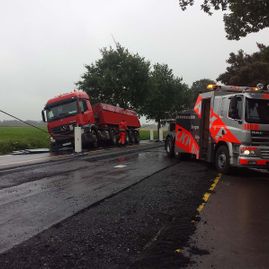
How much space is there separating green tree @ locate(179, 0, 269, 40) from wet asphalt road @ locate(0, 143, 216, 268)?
6.99 m

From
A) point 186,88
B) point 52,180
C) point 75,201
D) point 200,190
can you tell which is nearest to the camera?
point 75,201

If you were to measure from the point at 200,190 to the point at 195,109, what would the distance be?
6.49 m

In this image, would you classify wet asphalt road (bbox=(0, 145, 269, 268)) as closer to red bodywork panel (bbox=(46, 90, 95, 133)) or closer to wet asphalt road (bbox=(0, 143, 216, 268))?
wet asphalt road (bbox=(0, 143, 216, 268))

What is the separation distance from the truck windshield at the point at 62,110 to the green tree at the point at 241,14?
982 cm

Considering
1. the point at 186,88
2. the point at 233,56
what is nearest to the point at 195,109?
the point at 233,56

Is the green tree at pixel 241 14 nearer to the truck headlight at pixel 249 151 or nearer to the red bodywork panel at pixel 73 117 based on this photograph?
the truck headlight at pixel 249 151

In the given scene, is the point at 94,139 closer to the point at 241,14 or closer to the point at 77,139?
the point at 77,139

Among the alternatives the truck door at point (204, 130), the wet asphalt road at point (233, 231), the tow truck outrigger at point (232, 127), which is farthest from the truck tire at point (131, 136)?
the wet asphalt road at point (233, 231)

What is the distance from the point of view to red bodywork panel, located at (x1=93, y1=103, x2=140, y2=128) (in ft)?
90.8

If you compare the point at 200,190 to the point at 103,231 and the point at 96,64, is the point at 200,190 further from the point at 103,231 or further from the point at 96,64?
the point at 96,64

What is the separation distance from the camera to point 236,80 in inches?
1558

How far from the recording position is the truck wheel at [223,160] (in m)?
12.9

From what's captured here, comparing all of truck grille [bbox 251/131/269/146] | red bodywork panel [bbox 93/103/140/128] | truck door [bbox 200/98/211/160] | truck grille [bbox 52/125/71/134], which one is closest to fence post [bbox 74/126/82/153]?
truck grille [bbox 52/125/71/134]

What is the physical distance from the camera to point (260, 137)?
12.2 metres
